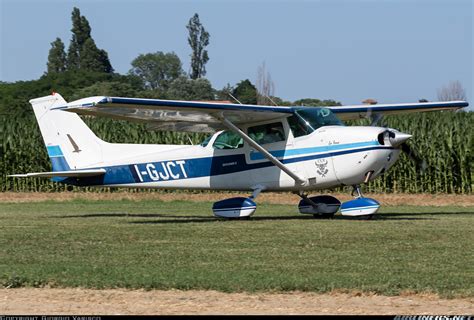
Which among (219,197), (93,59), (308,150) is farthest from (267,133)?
(93,59)

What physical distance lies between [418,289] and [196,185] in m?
11.0

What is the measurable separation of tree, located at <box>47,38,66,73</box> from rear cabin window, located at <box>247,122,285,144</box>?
90175 millimetres

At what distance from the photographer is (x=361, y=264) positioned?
12.1 meters

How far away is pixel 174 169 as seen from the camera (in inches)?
822

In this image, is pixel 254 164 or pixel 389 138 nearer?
pixel 389 138

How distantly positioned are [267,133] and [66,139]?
509 cm

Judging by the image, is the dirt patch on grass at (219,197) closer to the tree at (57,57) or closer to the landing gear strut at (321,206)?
the landing gear strut at (321,206)

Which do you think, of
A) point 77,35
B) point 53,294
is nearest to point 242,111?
point 53,294

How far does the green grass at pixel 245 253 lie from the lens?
35.4 ft

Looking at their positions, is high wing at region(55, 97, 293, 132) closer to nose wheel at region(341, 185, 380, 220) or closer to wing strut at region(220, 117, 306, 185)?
wing strut at region(220, 117, 306, 185)

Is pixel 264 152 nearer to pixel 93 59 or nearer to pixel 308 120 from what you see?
pixel 308 120

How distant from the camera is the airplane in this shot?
18.6m

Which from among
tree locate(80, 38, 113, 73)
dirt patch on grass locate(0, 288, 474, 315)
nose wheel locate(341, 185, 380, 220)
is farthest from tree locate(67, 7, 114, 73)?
dirt patch on grass locate(0, 288, 474, 315)

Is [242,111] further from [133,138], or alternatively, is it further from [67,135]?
[133,138]
